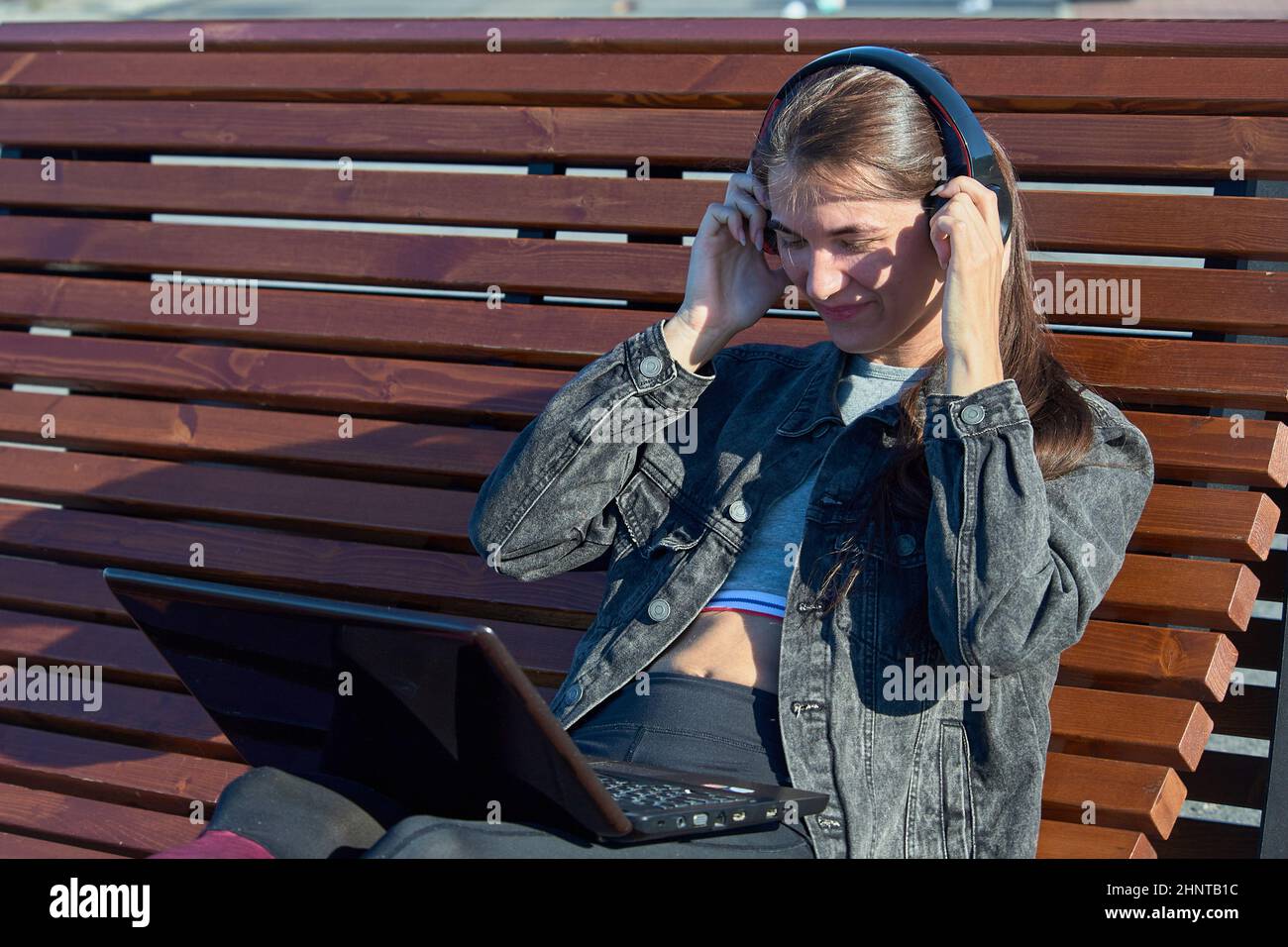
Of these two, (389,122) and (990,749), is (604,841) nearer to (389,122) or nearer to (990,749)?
(990,749)

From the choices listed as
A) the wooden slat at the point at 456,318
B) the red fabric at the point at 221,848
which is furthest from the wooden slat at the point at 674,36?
the red fabric at the point at 221,848

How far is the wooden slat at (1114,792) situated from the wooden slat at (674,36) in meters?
1.39

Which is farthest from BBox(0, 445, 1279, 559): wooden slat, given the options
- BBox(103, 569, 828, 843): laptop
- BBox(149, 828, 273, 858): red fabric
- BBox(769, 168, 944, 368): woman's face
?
BBox(149, 828, 273, 858): red fabric

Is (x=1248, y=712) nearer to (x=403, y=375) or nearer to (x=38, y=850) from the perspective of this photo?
(x=403, y=375)

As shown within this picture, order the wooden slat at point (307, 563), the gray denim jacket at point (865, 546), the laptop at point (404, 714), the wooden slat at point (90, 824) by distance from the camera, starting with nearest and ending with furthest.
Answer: the laptop at point (404, 714) → the gray denim jacket at point (865, 546) → the wooden slat at point (307, 563) → the wooden slat at point (90, 824)

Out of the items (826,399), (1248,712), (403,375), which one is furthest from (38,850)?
(1248,712)

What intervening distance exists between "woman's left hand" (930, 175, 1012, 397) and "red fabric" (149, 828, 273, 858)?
1.16 m

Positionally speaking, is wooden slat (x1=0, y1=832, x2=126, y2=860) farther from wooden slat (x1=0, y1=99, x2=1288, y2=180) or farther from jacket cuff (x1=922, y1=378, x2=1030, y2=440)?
jacket cuff (x1=922, y1=378, x2=1030, y2=440)

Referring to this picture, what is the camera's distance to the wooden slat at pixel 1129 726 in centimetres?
261

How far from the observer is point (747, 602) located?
2375 mm

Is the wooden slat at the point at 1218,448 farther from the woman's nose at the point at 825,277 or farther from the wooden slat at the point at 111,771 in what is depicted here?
the wooden slat at the point at 111,771

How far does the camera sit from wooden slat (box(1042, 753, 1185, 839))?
2.61 m

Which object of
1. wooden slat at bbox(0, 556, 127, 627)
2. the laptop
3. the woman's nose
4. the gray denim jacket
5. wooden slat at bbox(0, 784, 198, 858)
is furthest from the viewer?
wooden slat at bbox(0, 556, 127, 627)

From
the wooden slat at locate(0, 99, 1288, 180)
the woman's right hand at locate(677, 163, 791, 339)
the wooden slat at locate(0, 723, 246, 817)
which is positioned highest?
the wooden slat at locate(0, 99, 1288, 180)
